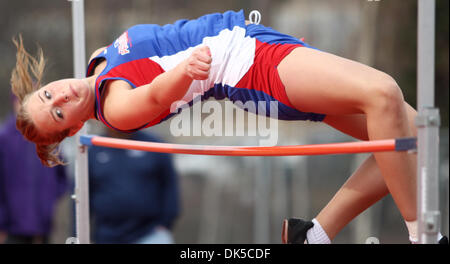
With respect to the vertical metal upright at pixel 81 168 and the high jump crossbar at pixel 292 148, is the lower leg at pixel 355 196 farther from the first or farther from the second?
the vertical metal upright at pixel 81 168

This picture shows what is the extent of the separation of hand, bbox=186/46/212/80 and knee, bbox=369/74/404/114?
1.32 ft

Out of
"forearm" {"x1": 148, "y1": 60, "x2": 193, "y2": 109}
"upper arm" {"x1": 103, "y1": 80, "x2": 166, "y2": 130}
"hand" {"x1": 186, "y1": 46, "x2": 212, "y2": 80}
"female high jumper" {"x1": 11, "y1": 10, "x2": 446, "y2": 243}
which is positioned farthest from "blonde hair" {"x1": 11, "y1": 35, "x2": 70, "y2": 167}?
"hand" {"x1": 186, "y1": 46, "x2": 212, "y2": 80}

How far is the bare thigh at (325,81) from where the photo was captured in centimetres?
146

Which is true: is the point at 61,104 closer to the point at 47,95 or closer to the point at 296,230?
the point at 47,95

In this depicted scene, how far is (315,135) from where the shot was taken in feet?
11.4

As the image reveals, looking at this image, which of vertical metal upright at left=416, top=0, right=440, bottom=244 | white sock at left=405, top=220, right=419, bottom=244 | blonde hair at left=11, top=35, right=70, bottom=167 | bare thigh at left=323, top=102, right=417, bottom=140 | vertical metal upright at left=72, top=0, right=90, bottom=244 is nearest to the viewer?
vertical metal upright at left=416, top=0, right=440, bottom=244

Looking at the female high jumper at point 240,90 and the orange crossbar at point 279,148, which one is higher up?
the female high jumper at point 240,90

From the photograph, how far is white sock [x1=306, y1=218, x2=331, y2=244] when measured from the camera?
5.95 feet

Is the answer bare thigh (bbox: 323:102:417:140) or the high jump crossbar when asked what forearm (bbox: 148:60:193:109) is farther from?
bare thigh (bbox: 323:102:417:140)

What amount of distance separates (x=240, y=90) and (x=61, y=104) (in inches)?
22.6

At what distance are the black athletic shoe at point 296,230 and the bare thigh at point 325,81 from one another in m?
0.43

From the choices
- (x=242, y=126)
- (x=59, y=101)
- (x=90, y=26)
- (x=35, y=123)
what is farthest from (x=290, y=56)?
(x=90, y=26)

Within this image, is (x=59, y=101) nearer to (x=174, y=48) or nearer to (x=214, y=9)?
(x=174, y=48)

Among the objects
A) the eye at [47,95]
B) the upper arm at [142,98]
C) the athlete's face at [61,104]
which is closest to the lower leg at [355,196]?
the upper arm at [142,98]
